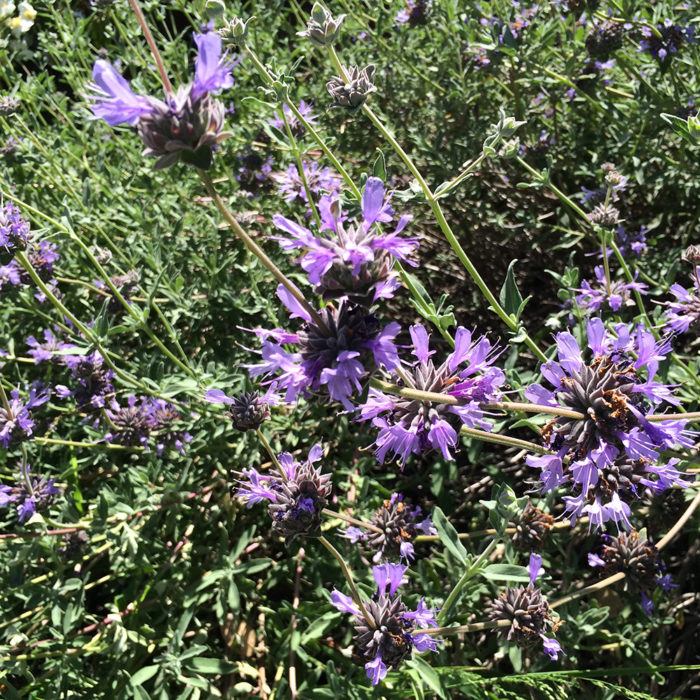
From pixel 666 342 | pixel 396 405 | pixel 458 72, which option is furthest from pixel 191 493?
pixel 458 72

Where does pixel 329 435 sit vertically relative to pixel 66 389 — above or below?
below

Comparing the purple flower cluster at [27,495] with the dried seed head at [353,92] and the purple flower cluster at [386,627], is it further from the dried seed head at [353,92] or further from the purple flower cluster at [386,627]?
the dried seed head at [353,92]

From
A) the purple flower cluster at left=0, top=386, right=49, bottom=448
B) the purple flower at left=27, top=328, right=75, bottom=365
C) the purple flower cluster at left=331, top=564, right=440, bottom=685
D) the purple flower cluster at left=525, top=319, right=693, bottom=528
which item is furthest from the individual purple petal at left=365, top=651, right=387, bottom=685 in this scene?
the purple flower at left=27, top=328, right=75, bottom=365

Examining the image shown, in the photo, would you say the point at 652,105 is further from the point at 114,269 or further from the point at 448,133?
the point at 114,269

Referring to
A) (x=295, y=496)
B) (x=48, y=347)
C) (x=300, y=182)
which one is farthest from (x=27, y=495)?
(x=300, y=182)

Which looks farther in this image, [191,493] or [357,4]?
[357,4]

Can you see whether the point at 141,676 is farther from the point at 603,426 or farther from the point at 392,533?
the point at 603,426

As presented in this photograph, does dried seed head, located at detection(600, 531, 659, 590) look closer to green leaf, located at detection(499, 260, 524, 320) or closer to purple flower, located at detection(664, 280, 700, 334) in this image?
purple flower, located at detection(664, 280, 700, 334)
